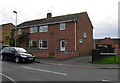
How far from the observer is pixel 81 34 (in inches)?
780

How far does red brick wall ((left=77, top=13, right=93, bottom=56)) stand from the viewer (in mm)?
19094

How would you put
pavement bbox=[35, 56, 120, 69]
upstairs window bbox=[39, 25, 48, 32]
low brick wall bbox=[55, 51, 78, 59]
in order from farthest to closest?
upstairs window bbox=[39, 25, 48, 32]
low brick wall bbox=[55, 51, 78, 59]
pavement bbox=[35, 56, 120, 69]

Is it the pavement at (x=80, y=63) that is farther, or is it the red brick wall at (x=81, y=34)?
the red brick wall at (x=81, y=34)

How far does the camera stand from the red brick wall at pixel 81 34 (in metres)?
19.1

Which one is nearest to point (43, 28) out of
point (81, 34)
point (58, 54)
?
point (81, 34)

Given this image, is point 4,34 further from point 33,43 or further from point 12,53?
point 12,53

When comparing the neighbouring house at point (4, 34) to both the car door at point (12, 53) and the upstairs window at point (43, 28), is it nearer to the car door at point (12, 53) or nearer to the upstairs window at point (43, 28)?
the upstairs window at point (43, 28)

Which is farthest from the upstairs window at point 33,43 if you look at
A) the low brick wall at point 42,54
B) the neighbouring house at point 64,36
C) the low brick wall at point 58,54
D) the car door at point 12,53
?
the car door at point 12,53

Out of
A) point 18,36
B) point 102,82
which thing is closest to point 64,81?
point 102,82

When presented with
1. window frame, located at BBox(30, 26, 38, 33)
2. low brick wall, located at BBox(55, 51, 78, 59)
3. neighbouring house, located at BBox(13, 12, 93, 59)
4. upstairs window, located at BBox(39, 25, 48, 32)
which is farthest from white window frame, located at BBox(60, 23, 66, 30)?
window frame, located at BBox(30, 26, 38, 33)

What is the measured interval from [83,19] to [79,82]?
16.5m

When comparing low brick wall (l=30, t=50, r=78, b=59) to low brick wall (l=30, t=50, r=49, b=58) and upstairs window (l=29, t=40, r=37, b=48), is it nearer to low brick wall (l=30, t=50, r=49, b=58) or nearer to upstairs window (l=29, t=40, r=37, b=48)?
low brick wall (l=30, t=50, r=49, b=58)

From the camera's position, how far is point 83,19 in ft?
68.0

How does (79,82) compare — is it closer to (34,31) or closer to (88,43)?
(88,43)
